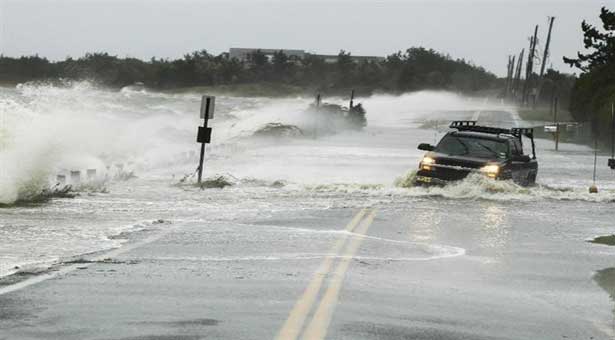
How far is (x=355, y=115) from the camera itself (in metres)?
86.4

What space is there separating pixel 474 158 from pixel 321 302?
14.6 metres

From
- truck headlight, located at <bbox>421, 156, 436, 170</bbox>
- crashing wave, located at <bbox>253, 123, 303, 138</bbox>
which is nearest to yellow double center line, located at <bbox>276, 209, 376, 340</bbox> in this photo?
truck headlight, located at <bbox>421, 156, 436, 170</bbox>

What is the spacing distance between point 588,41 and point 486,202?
58.8 metres

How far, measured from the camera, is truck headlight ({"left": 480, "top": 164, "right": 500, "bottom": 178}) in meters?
23.2

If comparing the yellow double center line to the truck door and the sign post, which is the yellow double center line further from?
the sign post

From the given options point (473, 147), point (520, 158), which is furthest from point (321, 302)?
point (520, 158)

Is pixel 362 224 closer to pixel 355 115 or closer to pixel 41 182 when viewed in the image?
pixel 41 182

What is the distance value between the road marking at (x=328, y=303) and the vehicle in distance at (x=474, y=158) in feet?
31.1

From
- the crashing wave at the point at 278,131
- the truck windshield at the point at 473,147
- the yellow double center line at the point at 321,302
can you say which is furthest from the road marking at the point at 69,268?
the crashing wave at the point at 278,131

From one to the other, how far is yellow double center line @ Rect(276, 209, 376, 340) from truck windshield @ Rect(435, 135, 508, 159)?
9782mm

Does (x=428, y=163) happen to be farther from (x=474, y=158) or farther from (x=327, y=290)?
(x=327, y=290)

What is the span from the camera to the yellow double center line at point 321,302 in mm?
7930

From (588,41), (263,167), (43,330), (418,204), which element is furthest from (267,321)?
(588,41)

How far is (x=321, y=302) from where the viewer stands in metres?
9.36
